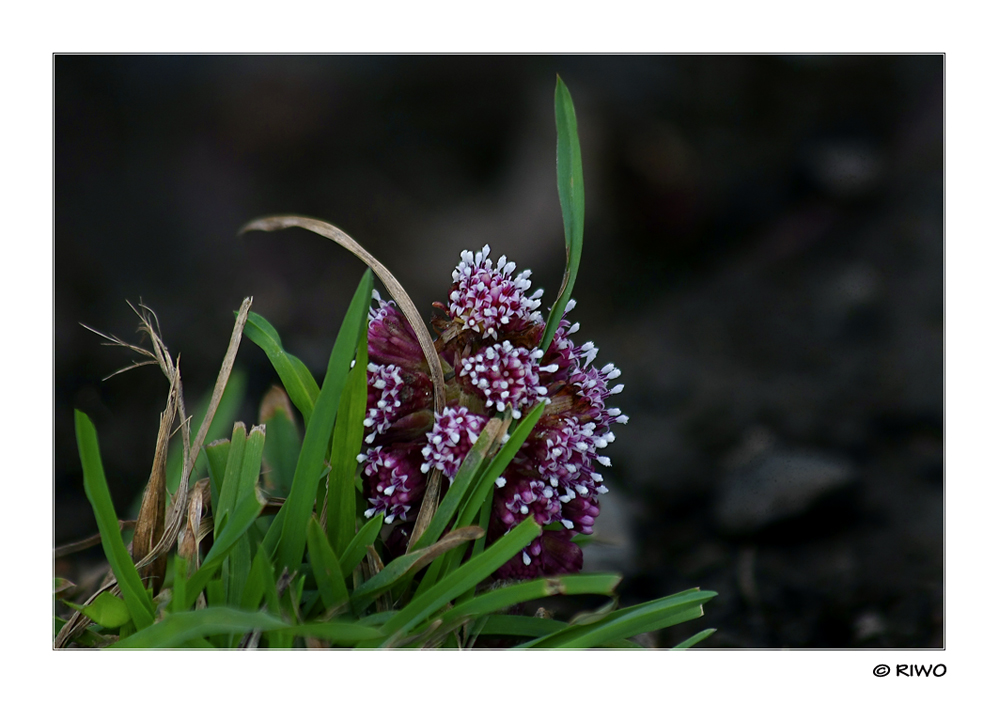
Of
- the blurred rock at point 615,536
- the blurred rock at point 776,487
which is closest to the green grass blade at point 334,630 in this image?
the blurred rock at point 615,536

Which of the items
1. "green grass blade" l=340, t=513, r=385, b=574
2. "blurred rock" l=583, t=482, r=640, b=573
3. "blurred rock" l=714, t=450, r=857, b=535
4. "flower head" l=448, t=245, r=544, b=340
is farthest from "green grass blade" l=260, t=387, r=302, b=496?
"blurred rock" l=714, t=450, r=857, b=535

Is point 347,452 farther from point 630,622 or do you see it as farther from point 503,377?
point 630,622

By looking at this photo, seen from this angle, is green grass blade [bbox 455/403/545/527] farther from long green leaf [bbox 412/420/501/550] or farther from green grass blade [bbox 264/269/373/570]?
green grass blade [bbox 264/269/373/570]

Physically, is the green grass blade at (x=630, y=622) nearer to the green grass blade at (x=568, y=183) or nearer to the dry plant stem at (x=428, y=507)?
the dry plant stem at (x=428, y=507)

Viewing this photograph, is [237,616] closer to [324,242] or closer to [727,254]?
[324,242]

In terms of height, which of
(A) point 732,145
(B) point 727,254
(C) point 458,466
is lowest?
(C) point 458,466

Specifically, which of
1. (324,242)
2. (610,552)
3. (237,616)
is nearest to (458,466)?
(237,616)
